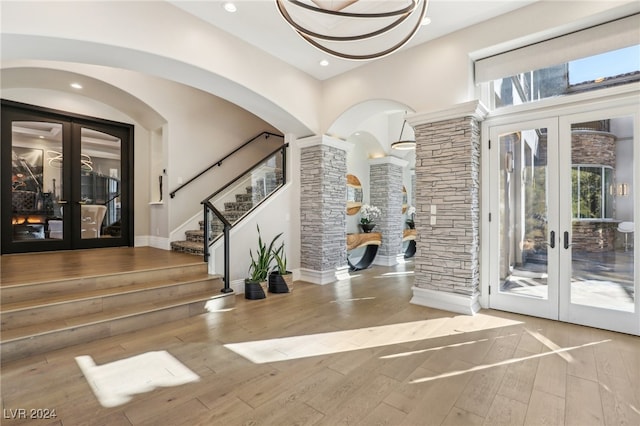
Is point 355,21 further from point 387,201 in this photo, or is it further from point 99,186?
point 99,186

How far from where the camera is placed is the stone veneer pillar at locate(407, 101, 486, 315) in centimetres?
384

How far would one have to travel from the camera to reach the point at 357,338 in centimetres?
308

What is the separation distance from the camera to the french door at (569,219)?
323 cm

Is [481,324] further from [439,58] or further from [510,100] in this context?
[439,58]

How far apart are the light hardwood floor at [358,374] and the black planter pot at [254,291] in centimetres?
66

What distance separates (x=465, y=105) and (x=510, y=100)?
66cm

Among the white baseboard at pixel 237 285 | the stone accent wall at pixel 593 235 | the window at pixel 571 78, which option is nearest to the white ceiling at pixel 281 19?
the window at pixel 571 78

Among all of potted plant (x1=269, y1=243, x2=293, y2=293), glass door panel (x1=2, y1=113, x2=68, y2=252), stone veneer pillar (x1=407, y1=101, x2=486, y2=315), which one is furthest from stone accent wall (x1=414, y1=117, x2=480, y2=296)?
glass door panel (x1=2, y1=113, x2=68, y2=252)

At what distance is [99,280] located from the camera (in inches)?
140

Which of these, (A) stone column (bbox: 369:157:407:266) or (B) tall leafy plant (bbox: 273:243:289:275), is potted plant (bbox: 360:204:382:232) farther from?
(B) tall leafy plant (bbox: 273:243:289:275)

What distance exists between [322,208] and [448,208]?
7.24 ft

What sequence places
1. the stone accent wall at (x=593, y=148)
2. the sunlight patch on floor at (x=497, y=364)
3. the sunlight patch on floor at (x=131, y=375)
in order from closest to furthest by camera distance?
A: the sunlight patch on floor at (x=131, y=375), the sunlight patch on floor at (x=497, y=364), the stone accent wall at (x=593, y=148)

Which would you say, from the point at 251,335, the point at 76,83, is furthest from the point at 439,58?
the point at 76,83

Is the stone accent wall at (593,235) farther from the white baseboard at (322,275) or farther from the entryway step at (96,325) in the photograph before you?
the entryway step at (96,325)
